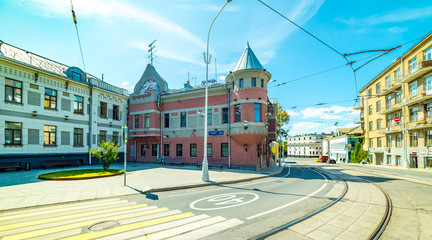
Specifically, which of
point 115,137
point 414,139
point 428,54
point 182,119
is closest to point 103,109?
point 115,137

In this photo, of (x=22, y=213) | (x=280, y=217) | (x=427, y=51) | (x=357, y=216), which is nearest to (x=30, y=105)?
(x=22, y=213)

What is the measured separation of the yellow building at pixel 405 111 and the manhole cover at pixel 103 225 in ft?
85.6

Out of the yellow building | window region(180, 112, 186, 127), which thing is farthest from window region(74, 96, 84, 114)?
the yellow building

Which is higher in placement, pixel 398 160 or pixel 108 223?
pixel 108 223

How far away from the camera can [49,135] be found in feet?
66.4

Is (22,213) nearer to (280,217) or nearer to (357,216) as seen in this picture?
(280,217)

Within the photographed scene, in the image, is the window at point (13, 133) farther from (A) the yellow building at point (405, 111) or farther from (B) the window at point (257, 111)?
(A) the yellow building at point (405, 111)

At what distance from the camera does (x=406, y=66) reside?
1152 inches

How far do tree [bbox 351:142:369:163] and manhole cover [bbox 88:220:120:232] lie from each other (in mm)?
51703

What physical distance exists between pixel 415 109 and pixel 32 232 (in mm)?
42493

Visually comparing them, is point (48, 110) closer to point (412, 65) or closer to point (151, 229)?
point (151, 229)

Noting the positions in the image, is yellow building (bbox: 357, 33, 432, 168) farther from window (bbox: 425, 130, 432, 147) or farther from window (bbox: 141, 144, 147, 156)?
window (bbox: 141, 144, 147, 156)

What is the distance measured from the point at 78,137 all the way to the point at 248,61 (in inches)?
908

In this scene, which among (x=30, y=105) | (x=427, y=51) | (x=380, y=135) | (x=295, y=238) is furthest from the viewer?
(x=380, y=135)
